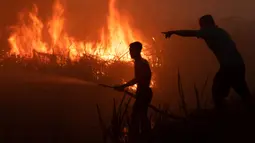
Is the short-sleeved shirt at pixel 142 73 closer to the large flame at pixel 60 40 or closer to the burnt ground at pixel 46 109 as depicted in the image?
the burnt ground at pixel 46 109

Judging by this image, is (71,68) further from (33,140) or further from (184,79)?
(33,140)

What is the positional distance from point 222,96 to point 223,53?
858 mm

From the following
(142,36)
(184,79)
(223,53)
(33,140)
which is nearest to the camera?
(223,53)

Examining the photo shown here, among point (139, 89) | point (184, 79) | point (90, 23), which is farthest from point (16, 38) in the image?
point (139, 89)

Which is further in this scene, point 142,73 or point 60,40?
point 60,40

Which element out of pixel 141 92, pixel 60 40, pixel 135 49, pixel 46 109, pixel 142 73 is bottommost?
pixel 141 92

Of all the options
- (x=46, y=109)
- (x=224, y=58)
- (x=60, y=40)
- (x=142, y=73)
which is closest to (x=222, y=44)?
(x=224, y=58)

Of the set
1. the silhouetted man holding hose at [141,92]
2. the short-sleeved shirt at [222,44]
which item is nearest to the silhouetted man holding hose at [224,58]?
the short-sleeved shirt at [222,44]

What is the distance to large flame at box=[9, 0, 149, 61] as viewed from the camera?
2791 centimetres

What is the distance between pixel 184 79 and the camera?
101 ft

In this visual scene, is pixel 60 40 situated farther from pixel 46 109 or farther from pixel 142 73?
pixel 142 73

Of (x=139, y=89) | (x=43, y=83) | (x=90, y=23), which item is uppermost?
(x=90, y=23)

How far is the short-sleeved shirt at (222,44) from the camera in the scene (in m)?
8.04

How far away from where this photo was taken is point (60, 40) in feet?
98.5
